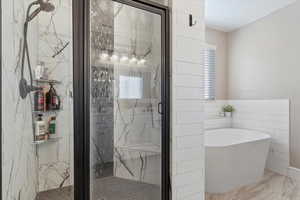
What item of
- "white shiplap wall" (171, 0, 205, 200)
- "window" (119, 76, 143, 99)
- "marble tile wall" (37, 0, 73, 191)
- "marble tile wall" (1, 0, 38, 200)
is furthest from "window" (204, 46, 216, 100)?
"marble tile wall" (1, 0, 38, 200)

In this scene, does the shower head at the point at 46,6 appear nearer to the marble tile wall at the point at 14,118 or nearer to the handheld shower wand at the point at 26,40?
the handheld shower wand at the point at 26,40

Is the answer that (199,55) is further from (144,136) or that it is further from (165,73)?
(144,136)

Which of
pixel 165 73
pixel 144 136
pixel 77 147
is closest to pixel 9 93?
pixel 77 147

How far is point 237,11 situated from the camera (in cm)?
337

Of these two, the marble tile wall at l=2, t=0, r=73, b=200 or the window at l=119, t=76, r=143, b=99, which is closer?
the marble tile wall at l=2, t=0, r=73, b=200

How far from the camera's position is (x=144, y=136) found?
1668 millimetres

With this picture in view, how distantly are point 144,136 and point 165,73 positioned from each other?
0.60 meters

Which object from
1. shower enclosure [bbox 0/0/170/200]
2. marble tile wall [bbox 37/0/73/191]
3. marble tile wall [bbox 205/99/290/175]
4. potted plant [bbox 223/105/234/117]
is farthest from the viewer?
potted plant [bbox 223/105/234/117]

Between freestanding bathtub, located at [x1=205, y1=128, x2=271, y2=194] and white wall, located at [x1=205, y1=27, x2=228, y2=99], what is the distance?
1.44 metres

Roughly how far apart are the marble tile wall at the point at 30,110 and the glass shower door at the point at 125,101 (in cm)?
45

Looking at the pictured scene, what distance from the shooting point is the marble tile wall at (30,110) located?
3.07 ft

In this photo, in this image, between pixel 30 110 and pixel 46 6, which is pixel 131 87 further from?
pixel 46 6

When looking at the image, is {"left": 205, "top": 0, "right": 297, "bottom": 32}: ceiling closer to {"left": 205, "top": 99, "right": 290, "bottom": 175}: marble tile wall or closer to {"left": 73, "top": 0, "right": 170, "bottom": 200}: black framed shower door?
{"left": 205, "top": 99, "right": 290, "bottom": 175}: marble tile wall

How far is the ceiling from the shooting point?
311cm
